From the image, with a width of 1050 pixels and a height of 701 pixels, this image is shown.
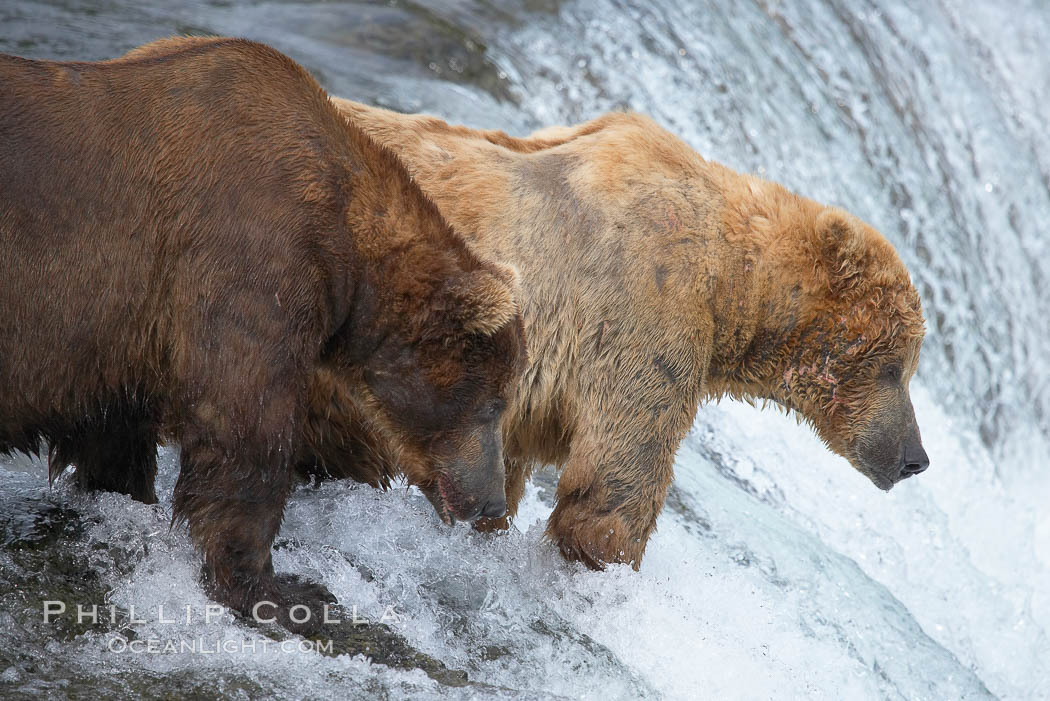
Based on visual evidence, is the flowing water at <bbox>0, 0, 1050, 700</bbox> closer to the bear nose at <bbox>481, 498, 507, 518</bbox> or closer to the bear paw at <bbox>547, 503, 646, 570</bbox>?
the bear paw at <bbox>547, 503, 646, 570</bbox>

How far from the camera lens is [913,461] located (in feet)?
20.0

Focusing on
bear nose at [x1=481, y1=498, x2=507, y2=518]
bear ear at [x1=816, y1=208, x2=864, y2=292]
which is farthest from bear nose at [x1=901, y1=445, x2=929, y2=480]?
bear nose at [x1=481, y1=498, x2=507, y2=518]

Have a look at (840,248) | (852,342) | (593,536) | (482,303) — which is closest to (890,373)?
(852,342)

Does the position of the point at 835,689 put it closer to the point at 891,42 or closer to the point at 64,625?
the point at 64,625

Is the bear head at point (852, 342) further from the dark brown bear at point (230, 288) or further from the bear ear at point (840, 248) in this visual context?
the dark brown bear at point (230, 288)

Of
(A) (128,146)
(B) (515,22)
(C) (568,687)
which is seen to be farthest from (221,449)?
(B) (515,22)

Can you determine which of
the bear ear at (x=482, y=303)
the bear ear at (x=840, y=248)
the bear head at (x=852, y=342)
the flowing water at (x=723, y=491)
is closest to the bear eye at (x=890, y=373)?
the bear head at (x=852, y=342)

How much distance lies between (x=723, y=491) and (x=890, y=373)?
164cm

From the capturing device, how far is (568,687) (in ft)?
15.7

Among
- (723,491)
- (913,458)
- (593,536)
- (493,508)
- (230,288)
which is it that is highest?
(230,288)

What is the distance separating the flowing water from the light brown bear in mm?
566

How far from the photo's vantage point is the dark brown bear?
422 cm

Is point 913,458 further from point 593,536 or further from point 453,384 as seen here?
point 453,384

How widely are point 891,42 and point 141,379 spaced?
34.5ft
